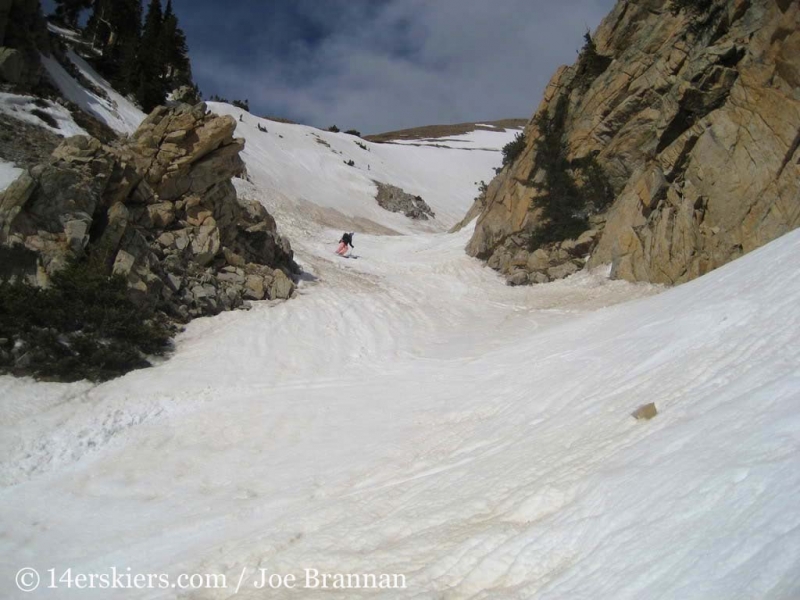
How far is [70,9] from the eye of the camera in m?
43.6

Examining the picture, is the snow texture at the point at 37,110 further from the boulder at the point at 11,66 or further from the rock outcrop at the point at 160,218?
the rock outcrop at the point at 160,218

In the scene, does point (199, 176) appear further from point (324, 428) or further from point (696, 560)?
point (696, 560)

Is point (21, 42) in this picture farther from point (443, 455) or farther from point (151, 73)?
point (443, 455)

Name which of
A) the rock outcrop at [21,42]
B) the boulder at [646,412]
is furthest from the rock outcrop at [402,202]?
the boulder at [646,412]

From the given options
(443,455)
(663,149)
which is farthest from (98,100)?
(443,455)

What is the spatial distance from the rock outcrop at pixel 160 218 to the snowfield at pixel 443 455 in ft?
5.10

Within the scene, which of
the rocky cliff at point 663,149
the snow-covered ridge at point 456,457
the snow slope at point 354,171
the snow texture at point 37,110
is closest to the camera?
the snow-covered ridge at point 456,457

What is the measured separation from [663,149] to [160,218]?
15980mm

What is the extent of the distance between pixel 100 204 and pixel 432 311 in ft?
33.9

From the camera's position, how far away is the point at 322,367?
13039 millimetres

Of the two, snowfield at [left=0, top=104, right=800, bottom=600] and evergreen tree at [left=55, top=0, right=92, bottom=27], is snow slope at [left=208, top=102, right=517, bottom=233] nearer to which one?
evergreen tree at [left=55, top=0, right=92, bottom=27]

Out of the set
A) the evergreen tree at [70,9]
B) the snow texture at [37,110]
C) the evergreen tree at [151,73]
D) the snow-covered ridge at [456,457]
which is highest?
the evergreen tree at [70,9]

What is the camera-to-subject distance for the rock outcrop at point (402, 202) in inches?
1622

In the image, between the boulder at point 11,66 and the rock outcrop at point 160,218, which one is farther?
the boulder at point 11,66
